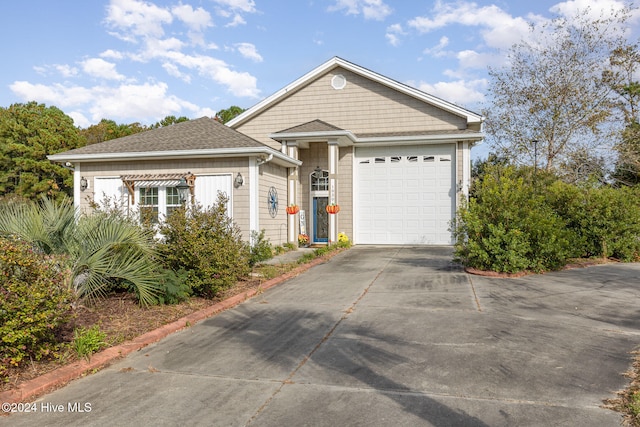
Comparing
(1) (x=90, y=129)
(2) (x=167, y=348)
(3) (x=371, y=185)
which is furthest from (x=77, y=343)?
(1) (x=90, y=129)

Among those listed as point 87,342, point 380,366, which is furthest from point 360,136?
point 87,342

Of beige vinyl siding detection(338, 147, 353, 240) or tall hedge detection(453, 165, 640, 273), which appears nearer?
tall hedge detection(453, 165, 640, 273)

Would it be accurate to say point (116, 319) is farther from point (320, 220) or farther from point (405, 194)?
point (405, 194)

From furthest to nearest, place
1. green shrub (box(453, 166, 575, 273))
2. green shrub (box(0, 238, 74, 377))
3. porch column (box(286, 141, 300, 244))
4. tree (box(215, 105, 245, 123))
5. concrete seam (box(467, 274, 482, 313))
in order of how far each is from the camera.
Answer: tree (box(215, 105, 245, 123)) → porch column (box(286, 141, 300, 244)) → green shrub (box(453, 166, 575, 273)) → concrete seam (box(467, 274, 482, 313)) → green shrub (box(0, 238, 74, 377))

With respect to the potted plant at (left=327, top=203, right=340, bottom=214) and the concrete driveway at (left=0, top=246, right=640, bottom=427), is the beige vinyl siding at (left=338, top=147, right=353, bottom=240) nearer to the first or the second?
the potted plant at (left=327, top=203, right=340, bottom=214)

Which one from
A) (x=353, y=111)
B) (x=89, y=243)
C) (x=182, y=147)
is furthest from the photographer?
(x=353, y=111)

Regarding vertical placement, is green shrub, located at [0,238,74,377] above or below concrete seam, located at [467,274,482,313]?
above

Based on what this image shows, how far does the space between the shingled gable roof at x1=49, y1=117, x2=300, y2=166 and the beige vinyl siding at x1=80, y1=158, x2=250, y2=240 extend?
0.98ft

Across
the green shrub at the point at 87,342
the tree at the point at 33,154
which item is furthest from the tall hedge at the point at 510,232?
the tree at the point at 33,154

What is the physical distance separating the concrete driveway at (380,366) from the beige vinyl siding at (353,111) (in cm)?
976

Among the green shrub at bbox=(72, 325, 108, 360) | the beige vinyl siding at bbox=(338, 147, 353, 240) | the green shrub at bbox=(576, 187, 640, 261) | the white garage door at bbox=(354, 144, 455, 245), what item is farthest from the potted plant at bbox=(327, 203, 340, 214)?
the green shrub at bbox=(72, 325, 108, 360)

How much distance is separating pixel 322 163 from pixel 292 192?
194cm

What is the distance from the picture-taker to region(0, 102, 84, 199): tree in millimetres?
29047

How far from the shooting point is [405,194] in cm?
1664
